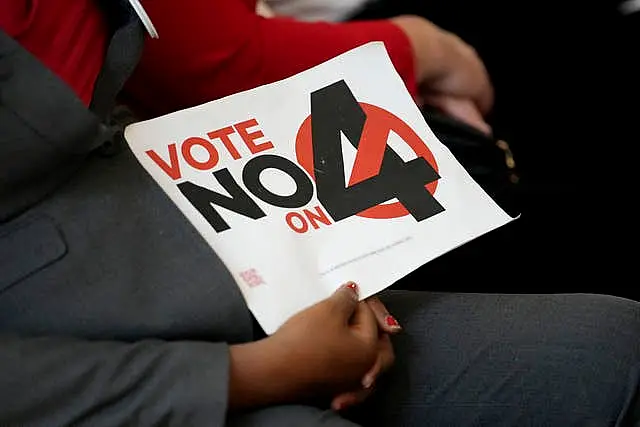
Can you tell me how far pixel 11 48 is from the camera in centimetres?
71

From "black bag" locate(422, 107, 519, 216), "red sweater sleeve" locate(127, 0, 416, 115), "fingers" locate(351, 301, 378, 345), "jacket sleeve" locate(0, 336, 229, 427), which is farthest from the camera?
"black bag" locate(422, 107, 519, 216)

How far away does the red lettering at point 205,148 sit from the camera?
81cm

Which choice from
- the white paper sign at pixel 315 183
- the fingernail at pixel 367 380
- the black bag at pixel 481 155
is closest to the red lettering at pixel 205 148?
the white paper sign at pixel 315 183

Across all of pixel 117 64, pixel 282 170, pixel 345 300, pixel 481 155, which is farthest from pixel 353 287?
pixel 481 155

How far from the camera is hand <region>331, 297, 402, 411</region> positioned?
77 cm

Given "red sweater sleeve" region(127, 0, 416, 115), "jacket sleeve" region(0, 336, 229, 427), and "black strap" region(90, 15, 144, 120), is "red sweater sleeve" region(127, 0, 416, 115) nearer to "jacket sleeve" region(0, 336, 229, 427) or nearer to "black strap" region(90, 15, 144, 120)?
"black strap" region(90, 15, 144, 120)

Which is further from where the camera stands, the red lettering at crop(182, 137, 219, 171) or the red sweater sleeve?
the red sweater sleeve

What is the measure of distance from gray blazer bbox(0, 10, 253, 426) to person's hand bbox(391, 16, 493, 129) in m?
0.46

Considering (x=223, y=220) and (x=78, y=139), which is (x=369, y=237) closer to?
(x=223, y=220)

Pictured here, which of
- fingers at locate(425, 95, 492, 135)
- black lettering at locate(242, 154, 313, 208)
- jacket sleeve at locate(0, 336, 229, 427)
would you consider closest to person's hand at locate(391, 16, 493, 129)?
fingers at locate(425, 95, 492, 135)

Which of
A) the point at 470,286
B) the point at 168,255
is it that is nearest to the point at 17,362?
the point at 168,255

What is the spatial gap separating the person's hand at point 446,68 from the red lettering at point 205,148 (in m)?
0.37

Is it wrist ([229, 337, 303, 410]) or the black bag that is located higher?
wrist ([229, 337, 303, 410])

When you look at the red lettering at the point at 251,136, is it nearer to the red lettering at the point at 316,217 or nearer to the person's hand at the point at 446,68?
the red lettering at the point at 316,217
